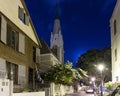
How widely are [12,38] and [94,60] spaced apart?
49.6 metres

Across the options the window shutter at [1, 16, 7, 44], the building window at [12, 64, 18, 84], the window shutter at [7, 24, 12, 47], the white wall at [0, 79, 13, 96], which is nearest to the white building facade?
the building window at [12, 64, 18, 84]

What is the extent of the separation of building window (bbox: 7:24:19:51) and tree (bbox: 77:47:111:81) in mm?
43156

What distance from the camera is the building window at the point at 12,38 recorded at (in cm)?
2708

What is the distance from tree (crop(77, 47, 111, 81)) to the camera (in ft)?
237

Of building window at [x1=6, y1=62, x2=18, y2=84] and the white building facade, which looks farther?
the white building facade

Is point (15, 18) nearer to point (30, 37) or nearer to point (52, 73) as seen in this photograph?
point (30, 37)

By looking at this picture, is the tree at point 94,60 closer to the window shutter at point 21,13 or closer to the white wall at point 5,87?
the window shutter at point 21,13

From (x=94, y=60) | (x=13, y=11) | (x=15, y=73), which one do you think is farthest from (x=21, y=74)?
(x=94, y=60)

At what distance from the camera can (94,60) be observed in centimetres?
7631

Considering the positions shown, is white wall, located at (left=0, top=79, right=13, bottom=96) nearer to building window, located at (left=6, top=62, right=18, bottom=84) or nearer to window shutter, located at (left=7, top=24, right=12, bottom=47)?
building window, located at (left=6, top=62, right=18, bottom=84)

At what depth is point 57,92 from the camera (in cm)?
4812

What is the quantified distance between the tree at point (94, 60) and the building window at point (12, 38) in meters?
43.2

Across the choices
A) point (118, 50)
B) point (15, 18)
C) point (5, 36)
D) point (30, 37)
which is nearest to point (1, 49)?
point (5, 36)

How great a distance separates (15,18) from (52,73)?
15795 millimetres
